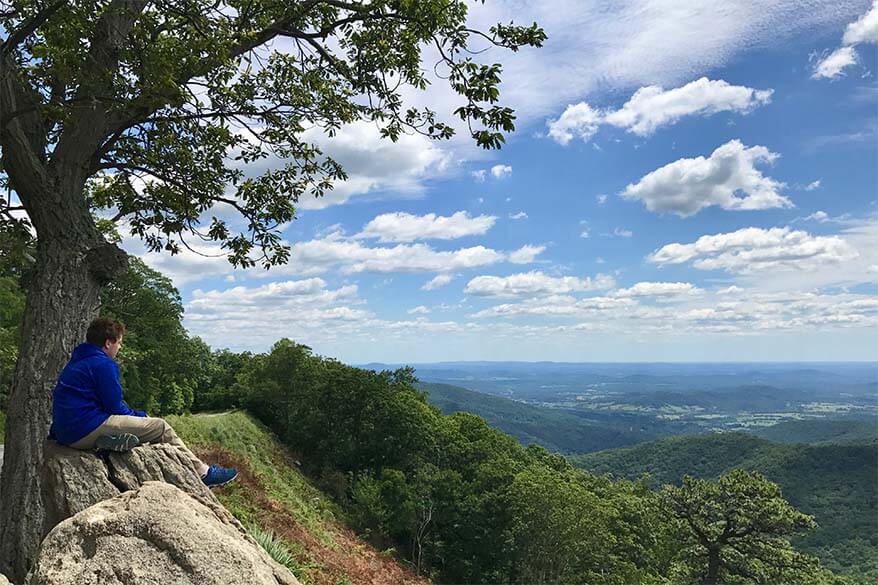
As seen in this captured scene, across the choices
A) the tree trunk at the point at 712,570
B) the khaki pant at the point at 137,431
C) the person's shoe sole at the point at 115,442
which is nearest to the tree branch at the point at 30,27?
the khaki pant at the point at 137,431

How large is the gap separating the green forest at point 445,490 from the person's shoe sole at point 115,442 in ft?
91.4

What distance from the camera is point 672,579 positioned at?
38.9 metres

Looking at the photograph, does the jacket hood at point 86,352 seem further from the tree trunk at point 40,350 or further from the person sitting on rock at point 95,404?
the tree trunk at point 40,350

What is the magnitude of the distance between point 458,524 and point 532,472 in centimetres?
751

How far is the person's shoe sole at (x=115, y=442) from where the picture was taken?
511 centimetres

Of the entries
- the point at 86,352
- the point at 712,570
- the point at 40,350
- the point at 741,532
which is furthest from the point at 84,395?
the point at 741,532

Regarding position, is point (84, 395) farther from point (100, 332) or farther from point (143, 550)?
point (143, 550)

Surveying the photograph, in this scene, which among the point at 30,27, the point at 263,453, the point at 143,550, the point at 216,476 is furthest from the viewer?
the point at 263,453

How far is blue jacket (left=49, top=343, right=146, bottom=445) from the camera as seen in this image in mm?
5051

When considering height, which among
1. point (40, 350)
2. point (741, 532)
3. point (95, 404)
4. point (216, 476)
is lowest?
point (741, 532)

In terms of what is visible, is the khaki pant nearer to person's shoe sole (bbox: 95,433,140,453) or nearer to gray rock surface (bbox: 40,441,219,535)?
person's shoe sole (bbox: 95,433,140,453)

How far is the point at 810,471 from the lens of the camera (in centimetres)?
9694

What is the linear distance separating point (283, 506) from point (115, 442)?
1587cm

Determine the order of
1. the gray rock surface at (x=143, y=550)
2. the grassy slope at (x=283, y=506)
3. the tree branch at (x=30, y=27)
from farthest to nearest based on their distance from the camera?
1. the grassy slope at (x=283, y=506)
2. the tree branch at (x=30, y=27)
3. the gray rock surface at (x=143, y=550)
